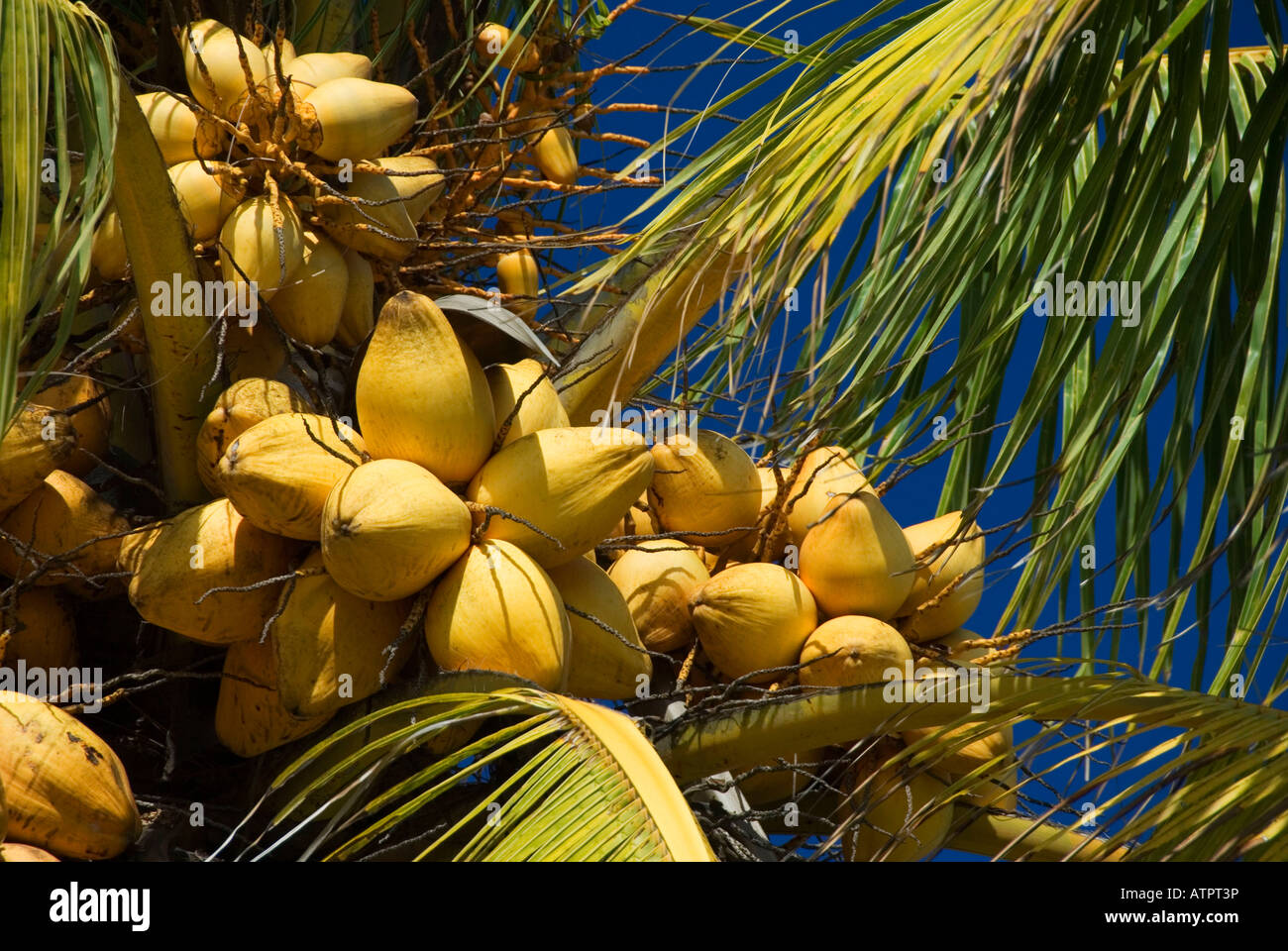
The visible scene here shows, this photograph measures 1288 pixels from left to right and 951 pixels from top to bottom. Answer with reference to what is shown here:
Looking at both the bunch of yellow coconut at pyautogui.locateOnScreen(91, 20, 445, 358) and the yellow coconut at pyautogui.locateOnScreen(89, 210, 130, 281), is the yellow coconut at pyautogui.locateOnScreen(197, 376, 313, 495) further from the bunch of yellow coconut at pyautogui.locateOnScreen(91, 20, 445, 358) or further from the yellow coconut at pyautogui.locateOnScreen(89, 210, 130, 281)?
the yellow coconut at pyautogui.locateOnScreen(89, 210, 130, 281)

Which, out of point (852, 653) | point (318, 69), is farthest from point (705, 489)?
point (318, 69)

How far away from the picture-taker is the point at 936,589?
2.24 metres

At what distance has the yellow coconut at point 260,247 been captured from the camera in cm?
197

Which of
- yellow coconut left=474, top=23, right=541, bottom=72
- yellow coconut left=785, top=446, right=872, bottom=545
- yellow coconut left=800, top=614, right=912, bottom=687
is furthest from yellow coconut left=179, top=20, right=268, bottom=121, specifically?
yellow coconut left=800, top=614, right=912, bottom=687

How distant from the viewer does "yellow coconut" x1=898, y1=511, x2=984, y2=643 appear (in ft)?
7.22

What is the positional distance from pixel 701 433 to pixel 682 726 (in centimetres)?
56

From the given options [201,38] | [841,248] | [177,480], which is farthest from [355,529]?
[841,248]

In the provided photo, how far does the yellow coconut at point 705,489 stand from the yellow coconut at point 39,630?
0.84 metres

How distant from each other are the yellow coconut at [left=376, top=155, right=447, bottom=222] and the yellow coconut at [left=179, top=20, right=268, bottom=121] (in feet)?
0.67

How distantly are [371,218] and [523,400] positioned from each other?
346 millimetres

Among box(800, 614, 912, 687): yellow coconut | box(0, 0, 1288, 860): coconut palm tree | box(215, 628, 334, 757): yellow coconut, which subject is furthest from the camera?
box(800, 614, 912, 687): yellow coconut

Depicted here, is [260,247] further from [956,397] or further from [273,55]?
[956,397]

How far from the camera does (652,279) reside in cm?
216
